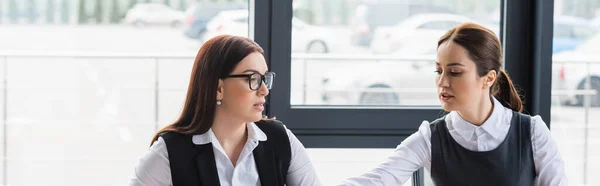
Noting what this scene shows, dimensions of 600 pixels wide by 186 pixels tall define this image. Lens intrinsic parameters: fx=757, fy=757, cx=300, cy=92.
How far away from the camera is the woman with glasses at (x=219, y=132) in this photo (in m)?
2.05

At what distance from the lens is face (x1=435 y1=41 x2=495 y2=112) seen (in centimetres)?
224

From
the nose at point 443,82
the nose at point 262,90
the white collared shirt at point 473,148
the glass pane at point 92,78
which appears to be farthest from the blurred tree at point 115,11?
the nose at point 443,82

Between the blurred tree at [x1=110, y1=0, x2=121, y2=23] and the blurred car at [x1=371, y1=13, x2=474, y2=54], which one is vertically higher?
the blurred tree at [x1=110, y1=0, x2=121, y2=23]

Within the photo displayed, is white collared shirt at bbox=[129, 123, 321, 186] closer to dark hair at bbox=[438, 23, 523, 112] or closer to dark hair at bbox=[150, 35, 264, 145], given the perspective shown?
dark hair at bbox=[150, 35, 264, 145]

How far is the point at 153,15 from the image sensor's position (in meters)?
2.90

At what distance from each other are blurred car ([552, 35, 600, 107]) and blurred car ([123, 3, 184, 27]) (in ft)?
4.91

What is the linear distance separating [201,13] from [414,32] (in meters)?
0.83

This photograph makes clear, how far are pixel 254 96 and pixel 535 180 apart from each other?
0.92 metres

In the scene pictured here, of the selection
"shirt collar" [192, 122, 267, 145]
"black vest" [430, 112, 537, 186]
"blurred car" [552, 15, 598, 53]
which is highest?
"blurred car" [552, 15, 598, 53]

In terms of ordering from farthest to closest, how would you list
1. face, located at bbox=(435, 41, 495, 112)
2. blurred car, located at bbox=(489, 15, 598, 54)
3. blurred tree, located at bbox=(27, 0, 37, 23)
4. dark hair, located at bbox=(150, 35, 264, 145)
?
blurred car, located at bbox=(489, 15, 598, 54) < blurred tree, located at bbox=(27, 0, 37, 23) < face, located at bbox=(435, 41, 495, 112) < dark hair, located at bbox=(150, 35, 264, 145)

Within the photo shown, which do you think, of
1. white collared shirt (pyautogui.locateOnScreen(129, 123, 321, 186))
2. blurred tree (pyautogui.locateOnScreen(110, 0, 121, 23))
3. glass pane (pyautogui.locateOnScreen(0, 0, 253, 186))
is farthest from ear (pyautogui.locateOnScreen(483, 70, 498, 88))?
blurred tree (pyautogui.locateOnScreen(110, 0, 121, 23))

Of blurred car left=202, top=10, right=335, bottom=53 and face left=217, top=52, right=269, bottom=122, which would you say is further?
blurred car left=202, top=10, right=335, bottom=53

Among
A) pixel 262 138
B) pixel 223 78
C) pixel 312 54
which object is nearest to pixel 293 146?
pixel 262 138

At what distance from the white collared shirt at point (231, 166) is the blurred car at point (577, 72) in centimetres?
130
